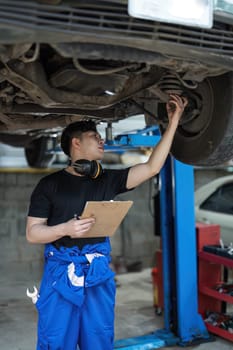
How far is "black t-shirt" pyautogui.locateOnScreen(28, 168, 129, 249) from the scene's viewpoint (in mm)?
2090

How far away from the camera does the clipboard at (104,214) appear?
188cm

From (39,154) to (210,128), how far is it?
3134 mm

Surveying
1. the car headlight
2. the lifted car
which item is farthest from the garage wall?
the car headlight

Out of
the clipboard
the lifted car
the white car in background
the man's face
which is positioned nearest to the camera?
the lifted car

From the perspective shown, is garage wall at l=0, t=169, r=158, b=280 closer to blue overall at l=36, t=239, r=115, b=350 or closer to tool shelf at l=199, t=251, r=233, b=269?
tool shelf at l=199, t=251, r=233, b=269

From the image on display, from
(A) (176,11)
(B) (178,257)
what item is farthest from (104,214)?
(B) (178,257)

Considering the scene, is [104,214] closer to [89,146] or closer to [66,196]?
[66,196]

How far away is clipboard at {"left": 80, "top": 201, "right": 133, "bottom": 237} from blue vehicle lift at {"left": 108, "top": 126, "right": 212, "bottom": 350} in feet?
4.49

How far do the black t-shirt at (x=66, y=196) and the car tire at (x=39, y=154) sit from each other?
250cm

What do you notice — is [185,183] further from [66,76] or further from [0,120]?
[66,76]

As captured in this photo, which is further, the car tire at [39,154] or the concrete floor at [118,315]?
the car tire at [39,154]

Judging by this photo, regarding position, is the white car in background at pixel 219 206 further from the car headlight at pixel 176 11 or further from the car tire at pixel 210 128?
the car headlight at pixel 176 11

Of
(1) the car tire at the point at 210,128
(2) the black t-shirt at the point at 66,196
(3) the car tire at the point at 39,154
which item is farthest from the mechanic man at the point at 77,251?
(3) the car tire at the point at 39,154

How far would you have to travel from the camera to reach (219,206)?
477 cm
